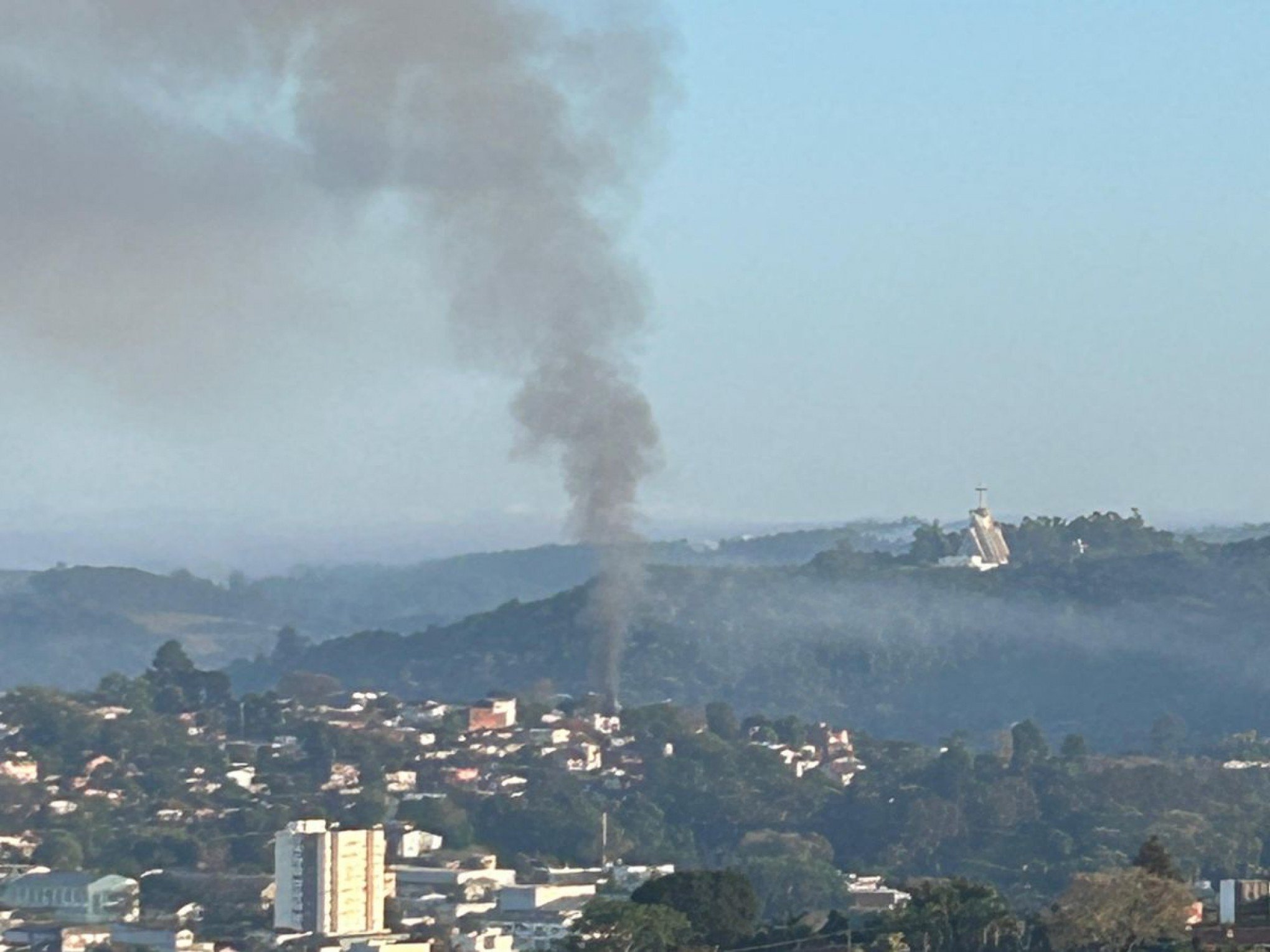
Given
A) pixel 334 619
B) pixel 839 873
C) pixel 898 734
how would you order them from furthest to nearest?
pixel 334 619 < pixel 898 734 < pixel 839 873

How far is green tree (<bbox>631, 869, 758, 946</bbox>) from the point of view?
5812cm

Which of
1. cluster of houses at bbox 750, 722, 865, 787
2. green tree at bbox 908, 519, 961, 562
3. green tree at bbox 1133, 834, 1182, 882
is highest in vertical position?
green tree at bbox 908, 519, 961, 562

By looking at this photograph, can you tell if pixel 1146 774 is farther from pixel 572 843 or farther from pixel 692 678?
pixel 692 678

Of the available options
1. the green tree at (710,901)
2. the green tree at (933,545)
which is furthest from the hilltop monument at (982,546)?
the green tree at (710,901)

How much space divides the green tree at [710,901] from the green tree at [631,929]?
332 mm

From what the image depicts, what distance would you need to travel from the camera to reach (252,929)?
236ft

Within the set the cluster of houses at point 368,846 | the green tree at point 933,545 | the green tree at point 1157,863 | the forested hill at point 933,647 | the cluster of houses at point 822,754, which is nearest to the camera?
the green tree at point 1157,863

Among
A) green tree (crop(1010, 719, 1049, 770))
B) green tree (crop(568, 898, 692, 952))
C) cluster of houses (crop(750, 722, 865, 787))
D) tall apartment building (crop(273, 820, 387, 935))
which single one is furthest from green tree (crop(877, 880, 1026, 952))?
cluster of houses (crop(750, 722, 865, 787))

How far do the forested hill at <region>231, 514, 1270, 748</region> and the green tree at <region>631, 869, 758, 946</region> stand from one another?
74629 millimetres

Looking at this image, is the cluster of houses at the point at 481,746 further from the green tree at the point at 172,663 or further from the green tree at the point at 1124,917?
the green tree at the point at 1124,917

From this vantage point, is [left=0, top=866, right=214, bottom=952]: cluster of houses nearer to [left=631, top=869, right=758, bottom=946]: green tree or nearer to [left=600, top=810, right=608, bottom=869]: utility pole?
[left=631, top=869, right=758, bottom=946]: green tree

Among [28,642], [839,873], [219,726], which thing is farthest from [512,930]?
[28,642]

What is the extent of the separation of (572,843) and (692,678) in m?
55.7

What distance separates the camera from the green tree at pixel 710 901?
191 feet
